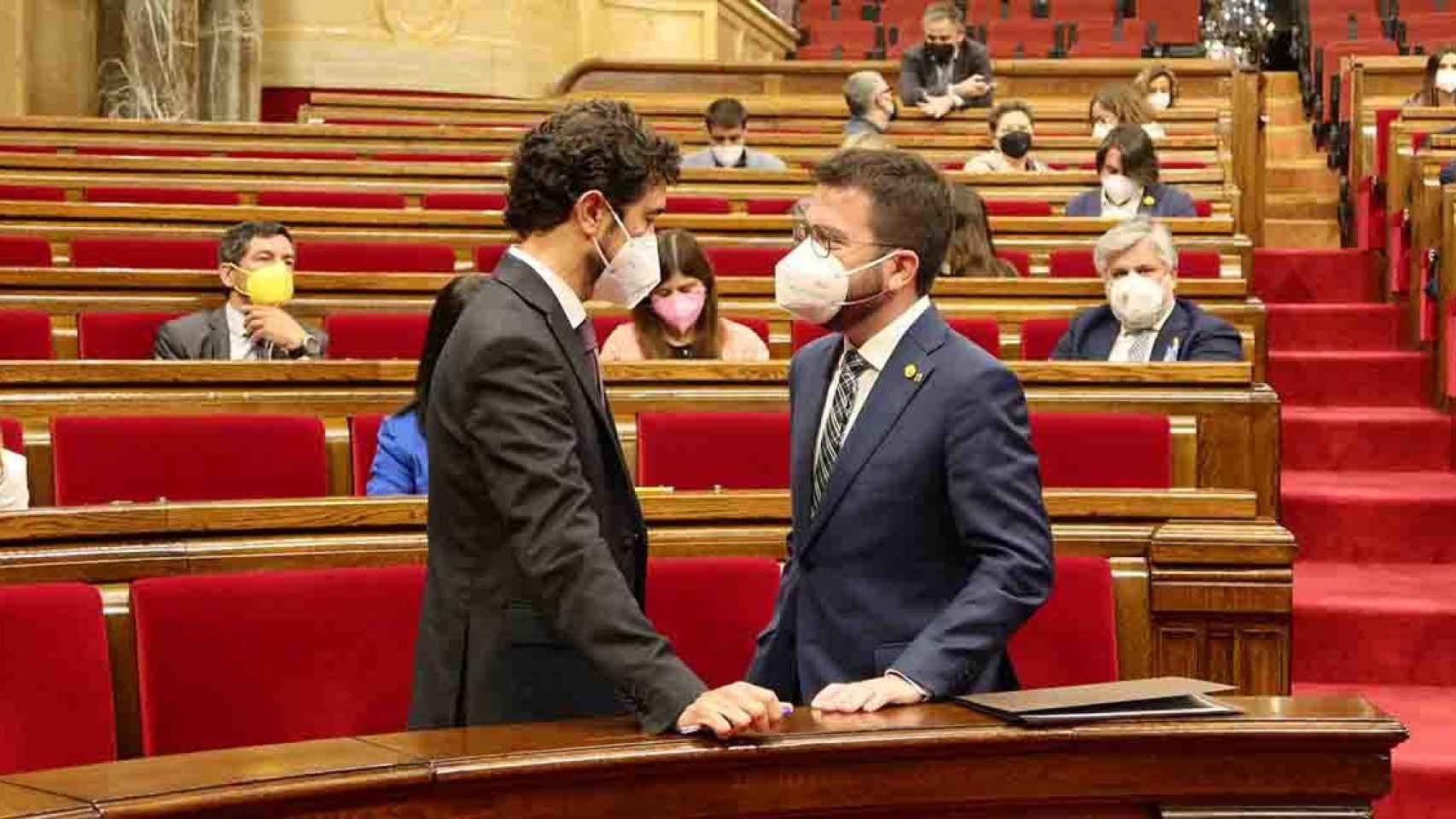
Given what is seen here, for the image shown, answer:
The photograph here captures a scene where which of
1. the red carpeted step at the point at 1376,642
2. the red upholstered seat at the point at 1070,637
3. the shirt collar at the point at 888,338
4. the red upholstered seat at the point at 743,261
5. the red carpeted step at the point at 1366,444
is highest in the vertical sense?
the shirt collar at the point at 888,338

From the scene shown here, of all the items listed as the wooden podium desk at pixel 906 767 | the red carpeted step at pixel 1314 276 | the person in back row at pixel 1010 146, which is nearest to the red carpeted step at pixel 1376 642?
the wooden podium desk at pixel 906 767

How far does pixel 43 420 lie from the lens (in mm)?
2945

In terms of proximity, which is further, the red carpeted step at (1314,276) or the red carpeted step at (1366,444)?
the red carpeted step at (1314,276)

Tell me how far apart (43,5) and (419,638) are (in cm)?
666

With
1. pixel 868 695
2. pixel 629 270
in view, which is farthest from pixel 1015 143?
pixel 868 695

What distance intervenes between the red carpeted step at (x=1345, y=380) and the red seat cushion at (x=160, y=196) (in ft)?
8.70

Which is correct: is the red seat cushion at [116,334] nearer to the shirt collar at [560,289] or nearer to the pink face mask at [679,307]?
the pink face mask at [679,307]

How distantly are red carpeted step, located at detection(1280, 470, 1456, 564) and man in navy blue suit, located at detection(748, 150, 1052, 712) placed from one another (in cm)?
216

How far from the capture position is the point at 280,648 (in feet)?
6.35

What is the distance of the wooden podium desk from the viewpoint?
4.33ft

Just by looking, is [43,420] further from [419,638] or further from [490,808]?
[490,808]

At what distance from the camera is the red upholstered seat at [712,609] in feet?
6.72

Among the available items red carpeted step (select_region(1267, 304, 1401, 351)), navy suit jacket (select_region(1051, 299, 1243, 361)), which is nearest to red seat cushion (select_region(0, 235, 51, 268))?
navy suit jacket (select_region(1051, 299, 1243, 361))

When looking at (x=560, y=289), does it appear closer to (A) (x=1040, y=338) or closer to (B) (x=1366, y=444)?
(A) (x=1040, y=338)
